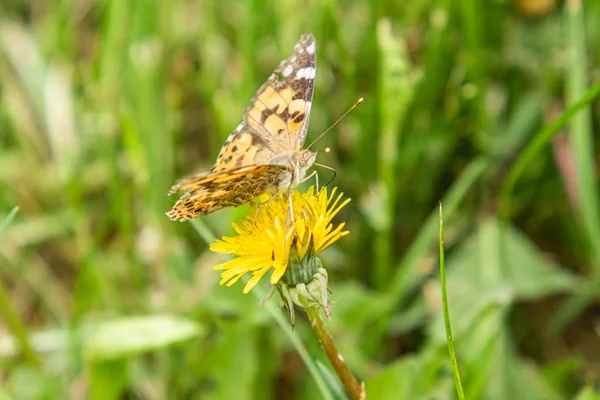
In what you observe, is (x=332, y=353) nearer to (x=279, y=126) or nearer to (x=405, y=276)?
(x=279, y=126)

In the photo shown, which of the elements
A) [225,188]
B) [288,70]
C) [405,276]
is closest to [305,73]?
[288,70]

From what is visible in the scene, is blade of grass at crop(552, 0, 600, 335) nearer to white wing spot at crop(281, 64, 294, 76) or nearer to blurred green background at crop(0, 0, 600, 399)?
blurred green background at crop(0, 0, 600, 399)

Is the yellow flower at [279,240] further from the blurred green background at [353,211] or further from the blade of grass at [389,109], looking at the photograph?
the blade of grass at [389,109]

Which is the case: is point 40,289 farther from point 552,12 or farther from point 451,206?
point 552,12

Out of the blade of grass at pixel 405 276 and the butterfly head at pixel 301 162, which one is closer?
the butterfly head at pixel 301 162

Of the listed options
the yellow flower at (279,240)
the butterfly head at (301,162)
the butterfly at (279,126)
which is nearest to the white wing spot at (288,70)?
the butterfly at (279,126)

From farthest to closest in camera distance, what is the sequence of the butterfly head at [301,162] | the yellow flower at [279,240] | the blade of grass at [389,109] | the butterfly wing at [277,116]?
the blade of grass at [389,109], the butterfly wing at [277,116], the butterfly head at [301,162], the yellow flower at [279,240]
